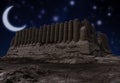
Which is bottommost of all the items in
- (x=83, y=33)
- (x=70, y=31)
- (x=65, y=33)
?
(x=83, y=33)

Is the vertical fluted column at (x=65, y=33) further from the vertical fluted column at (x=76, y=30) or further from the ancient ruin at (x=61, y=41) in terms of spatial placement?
the vertical fluted column at (x=76, y=30)

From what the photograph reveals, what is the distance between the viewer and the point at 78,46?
20.6 meters

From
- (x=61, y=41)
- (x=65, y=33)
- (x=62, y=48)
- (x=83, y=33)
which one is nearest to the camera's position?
(x=83, y=33)

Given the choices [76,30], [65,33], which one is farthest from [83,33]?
[65,33]

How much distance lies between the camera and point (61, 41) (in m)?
23.7

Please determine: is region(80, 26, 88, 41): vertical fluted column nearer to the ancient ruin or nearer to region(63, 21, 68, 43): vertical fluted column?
the ancient ruin

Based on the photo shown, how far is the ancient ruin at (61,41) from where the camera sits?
20.6 m

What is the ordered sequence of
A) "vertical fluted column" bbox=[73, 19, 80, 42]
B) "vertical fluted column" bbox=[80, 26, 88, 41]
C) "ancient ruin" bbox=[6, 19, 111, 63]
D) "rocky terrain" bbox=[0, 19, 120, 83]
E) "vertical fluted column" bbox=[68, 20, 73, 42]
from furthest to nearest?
"vertical fluted column" bbox=[68, 20, 73, 42], "vertical fluted column" bbox=[73, 19, 80, 42], "vertical fluted column" bbox=[80, 26, 88, 41], "ancient ruin" bbox=[6, 19, 111, 63], "rocky terrain" bbox=[0, 19, 120, 83]

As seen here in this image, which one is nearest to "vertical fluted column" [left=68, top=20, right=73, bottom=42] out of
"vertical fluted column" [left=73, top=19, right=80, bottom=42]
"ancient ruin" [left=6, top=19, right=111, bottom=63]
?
"ancient ruin" [left=6, top=19, right=111, bottom=63]

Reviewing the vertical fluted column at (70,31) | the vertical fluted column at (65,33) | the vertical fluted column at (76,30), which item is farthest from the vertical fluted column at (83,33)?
the vertical fluted column at (65,33)

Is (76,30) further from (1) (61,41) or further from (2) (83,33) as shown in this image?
(1) (61,41)

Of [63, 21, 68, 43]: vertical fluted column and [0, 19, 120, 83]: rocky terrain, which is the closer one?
[0, 19, 120, 83]: rocky terrain

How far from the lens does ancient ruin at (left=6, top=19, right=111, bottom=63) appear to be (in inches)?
810

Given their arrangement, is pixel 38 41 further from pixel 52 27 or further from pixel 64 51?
pixel 64 51
